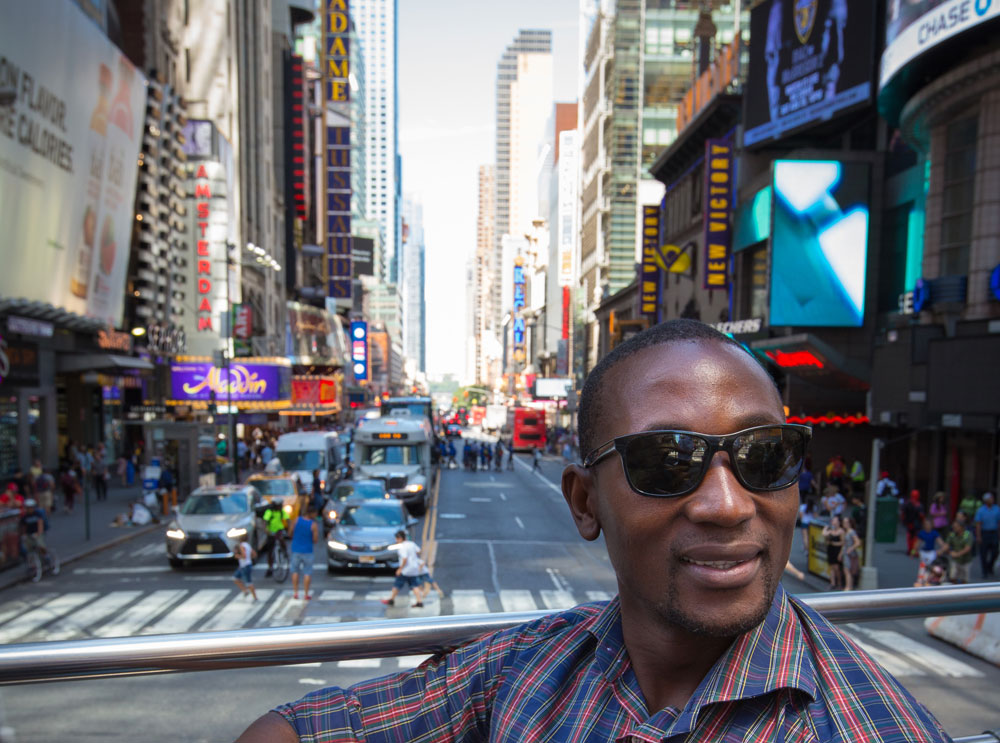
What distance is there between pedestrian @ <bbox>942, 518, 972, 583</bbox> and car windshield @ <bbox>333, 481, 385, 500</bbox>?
40.7ft

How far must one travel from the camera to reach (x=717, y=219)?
3725cm

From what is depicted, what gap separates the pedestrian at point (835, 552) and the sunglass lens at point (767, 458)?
14.6m

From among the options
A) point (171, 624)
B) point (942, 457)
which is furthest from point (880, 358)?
point (171, 624)

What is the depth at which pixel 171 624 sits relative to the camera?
11570 millimetres

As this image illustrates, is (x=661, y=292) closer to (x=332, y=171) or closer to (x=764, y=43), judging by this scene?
(x=764, y=43)

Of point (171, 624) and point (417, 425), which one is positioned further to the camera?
point (417, 425)

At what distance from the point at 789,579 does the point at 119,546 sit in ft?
51.5

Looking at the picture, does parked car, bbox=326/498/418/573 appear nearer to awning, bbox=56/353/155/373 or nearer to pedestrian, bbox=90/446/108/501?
pedestrian, bbox=90/446/108/501

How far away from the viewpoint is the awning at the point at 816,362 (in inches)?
1097

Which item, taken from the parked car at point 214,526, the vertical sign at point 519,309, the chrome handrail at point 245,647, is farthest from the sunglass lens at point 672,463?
the vertical sign at point 519,309

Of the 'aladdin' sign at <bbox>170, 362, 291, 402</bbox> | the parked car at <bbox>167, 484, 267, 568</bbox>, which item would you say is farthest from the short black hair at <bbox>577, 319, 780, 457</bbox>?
the 'aladdin' sign at <bbox>170, 362, 291, 402</bbox>

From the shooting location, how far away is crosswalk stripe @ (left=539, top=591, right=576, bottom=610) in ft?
43.4

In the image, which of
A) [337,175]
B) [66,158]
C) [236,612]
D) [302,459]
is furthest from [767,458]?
[337,175]

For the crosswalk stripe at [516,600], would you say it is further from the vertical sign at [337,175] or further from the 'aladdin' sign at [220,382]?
the vertical sign at [337,175]
